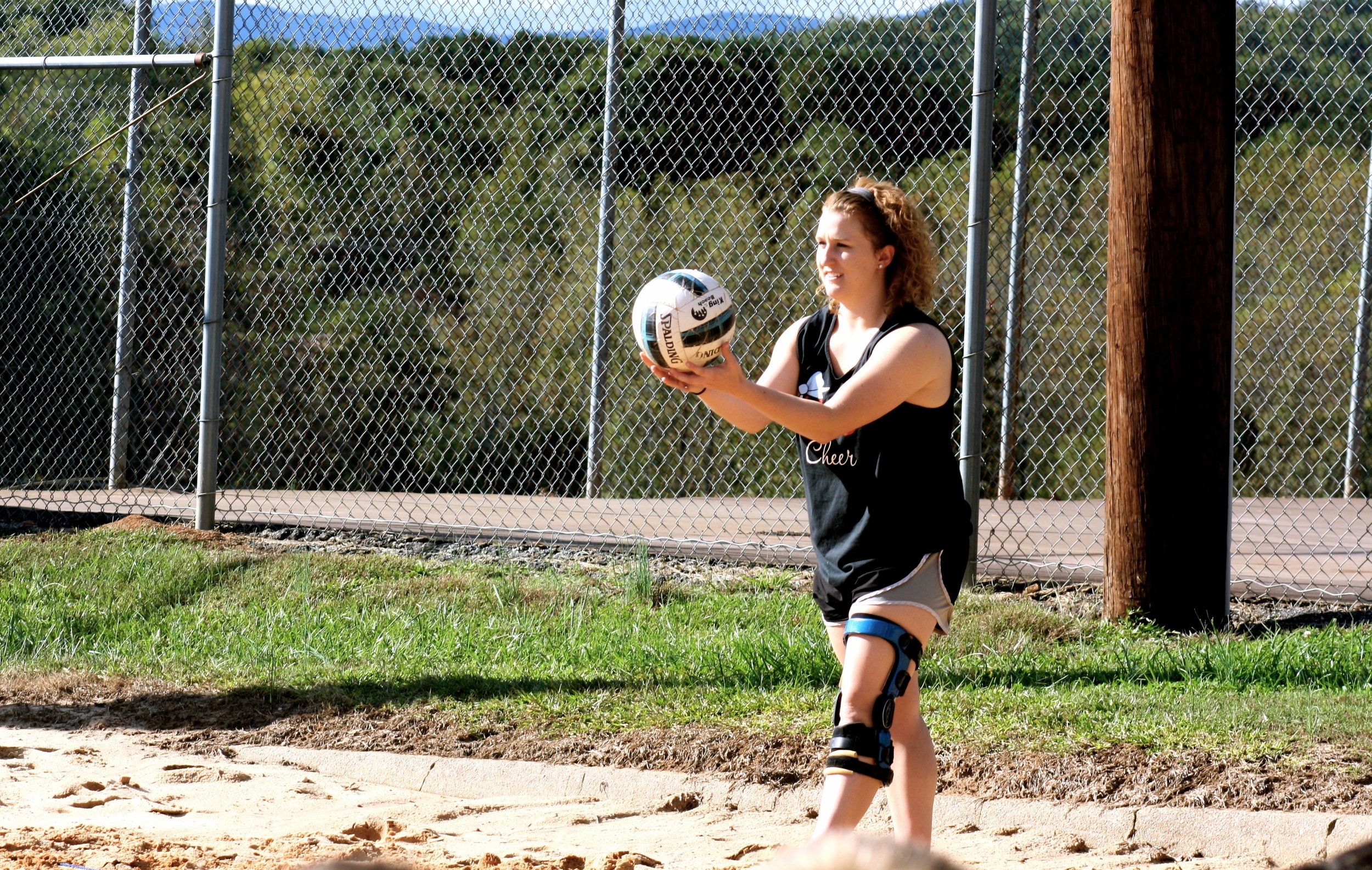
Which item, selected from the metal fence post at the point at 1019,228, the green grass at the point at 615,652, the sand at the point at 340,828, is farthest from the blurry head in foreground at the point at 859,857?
the metal fence post at the point at 1019,228

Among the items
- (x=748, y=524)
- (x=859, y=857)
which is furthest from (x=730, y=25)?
(x=859, y=857)

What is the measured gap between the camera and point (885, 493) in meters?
3.02

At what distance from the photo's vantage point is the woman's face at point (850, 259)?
3.15 m

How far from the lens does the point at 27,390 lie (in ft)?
31.2

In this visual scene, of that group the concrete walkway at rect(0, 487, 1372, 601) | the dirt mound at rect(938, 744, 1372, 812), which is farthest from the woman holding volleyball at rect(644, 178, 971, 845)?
the concrete walkway at rect(0, 487, 1372, 601)

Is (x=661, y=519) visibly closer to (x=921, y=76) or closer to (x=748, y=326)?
(x=748, y=326)

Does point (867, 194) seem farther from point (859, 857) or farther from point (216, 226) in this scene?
point (216, 226)

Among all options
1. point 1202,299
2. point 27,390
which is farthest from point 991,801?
point 27,390

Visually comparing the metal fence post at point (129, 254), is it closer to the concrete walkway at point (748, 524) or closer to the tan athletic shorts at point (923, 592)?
the concrete walkway at point (748, 524)

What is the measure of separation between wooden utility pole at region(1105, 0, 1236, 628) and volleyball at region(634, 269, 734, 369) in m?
2.87

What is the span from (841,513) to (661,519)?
4.80 meters

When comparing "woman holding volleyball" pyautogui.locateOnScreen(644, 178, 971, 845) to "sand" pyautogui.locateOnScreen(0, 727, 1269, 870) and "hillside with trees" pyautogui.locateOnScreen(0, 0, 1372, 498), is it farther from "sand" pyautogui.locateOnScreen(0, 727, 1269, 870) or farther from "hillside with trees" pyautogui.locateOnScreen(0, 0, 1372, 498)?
"hillside with trees" pyautogui.locateOnScreen(0, 0, 1372, 498)

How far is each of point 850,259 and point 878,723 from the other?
1111 millimetres

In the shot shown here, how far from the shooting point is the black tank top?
2990mm
